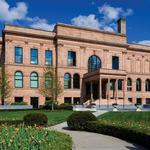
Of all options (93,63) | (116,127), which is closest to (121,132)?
(116,127)

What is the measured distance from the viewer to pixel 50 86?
53.7 m

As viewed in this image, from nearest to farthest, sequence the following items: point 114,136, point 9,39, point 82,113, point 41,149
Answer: point 41,149 → point 114,136 → point 82,113 → point 9,39

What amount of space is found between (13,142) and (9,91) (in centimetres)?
4326

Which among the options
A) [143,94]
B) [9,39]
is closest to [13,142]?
[9,39]

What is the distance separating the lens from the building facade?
57.1 metres

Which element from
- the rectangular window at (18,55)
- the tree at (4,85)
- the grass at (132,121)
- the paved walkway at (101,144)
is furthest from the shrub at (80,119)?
the rectangular window at (18,55)

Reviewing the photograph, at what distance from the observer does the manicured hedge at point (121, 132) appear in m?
13.8

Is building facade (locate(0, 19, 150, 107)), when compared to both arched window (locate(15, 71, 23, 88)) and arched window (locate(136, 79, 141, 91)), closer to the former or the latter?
arched window (locate(15, 71, 23, 88))

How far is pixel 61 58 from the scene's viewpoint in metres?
60.5

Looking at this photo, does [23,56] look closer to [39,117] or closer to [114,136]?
[39,117]

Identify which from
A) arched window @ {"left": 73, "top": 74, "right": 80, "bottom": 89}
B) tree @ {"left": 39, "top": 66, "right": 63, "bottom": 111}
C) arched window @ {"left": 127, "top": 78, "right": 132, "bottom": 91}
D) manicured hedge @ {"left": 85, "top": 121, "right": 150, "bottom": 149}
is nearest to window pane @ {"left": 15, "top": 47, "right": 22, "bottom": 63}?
tree @ {"left": 39, "top": 66, "right": 63, "bottom": 111}

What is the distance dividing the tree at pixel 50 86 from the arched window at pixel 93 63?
10.8m

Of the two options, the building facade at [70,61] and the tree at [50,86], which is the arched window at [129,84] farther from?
the tree at [50,86]

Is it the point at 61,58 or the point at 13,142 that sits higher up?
the point at 61,58
